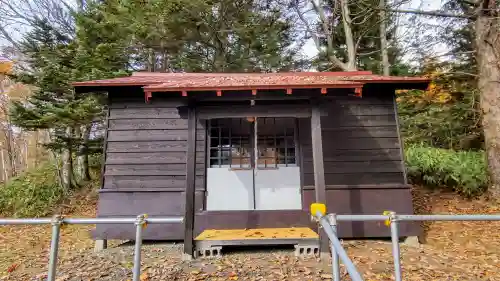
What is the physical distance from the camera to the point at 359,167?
535cm

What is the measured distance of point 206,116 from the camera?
438cm

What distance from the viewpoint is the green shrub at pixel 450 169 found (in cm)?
698

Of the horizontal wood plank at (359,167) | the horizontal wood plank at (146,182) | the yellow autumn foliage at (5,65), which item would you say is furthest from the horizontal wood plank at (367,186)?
the yellow autumn foliage at (5,65)

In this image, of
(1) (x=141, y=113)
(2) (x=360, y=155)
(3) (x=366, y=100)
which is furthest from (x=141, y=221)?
(3) (x=366, y=100)

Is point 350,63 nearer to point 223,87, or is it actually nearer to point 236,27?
point 236,27

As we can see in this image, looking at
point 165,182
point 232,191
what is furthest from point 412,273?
point 165,182

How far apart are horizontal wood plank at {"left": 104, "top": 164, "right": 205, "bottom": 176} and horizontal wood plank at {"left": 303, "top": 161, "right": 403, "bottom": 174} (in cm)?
245

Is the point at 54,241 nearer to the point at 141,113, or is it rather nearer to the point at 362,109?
the point at 141,113

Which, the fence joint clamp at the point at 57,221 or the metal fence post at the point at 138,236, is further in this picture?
the metal fence post at the point at 138,236

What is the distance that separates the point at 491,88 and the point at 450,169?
2.32m

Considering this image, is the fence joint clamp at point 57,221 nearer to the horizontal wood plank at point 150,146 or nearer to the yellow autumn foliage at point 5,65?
the horizontal wood plank at point 150,146

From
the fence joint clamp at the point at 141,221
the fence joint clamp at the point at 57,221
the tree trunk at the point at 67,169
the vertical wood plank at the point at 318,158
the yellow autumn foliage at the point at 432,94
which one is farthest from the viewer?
the tree trunk at the point at 67,169

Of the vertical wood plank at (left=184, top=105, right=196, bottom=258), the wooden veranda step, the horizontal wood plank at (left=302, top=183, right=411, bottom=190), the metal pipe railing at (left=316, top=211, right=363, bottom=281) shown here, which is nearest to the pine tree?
the vertical wood plank at (left=184, top=105, right=196, bottom=258)

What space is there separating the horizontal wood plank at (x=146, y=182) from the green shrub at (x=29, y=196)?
17.8 feet
